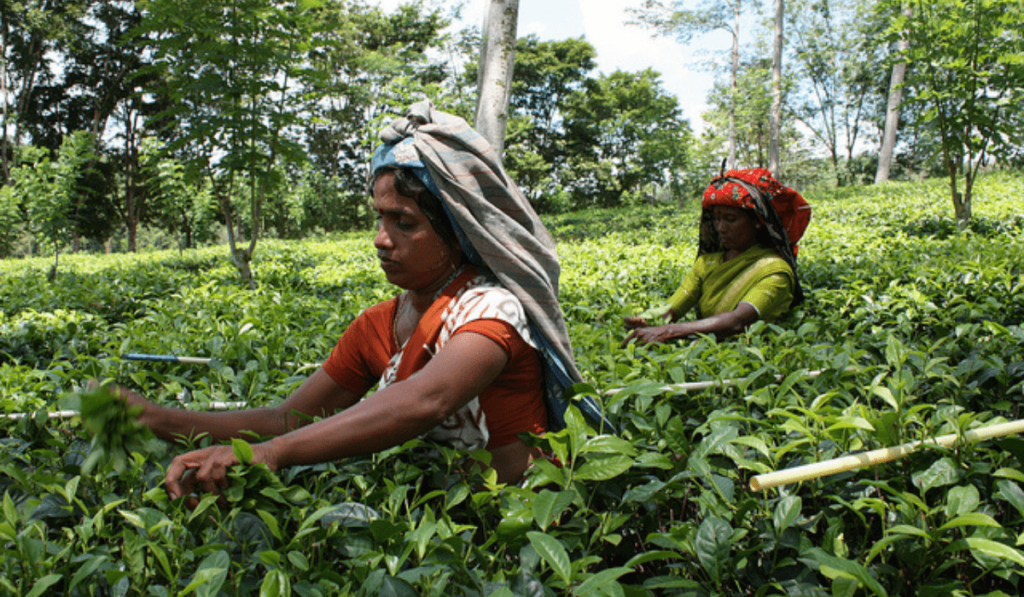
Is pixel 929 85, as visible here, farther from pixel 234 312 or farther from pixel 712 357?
pixel 234 312

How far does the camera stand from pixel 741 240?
10.3ft

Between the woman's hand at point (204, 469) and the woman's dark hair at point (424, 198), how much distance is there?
2.13 feet

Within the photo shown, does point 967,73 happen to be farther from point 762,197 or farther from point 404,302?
point 404,302

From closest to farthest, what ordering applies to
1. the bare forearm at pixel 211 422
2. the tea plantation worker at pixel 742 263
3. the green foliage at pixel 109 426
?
the green foliage at pixel 109 426
the bare forearm at pixel 211 422
the tea plantation worker at pixel 742 263

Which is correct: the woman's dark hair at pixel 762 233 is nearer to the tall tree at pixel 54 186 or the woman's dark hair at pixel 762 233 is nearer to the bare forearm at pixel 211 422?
the bare forearm at pixel 211 422

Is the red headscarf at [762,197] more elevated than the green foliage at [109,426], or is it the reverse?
the red headscarf at [762,197]

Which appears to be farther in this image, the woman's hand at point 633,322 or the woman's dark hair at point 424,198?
the woman's hand at point 633,322

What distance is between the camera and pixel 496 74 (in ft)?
16.1

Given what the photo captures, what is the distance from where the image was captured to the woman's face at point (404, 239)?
1415 mm

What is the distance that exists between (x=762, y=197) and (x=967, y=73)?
5.20 metres

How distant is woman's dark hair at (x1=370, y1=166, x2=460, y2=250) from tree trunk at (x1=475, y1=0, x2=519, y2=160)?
3565mm

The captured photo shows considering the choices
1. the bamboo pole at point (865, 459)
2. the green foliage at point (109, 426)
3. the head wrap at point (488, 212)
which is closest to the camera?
the green foliage at point (109, 426)

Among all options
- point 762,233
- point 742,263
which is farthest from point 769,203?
point 742,263

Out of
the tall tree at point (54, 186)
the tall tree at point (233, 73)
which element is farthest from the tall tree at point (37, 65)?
the tall tree at point (233, 73)
